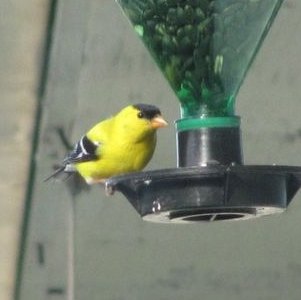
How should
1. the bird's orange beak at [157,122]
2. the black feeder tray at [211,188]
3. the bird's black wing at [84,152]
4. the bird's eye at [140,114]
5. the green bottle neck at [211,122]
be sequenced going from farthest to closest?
the bird's black wing at [84,152] → the bird's eye at [140,114] → the bird's orange beak at [157,122] → the green bottle neck at [211,122] → the black feeder tray at [211,188]

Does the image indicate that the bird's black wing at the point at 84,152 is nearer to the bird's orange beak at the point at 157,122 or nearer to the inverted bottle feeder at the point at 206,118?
the bird's orange beak at the point at 157,122

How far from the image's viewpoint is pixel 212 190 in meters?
2.71

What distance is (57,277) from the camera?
5.31 metres

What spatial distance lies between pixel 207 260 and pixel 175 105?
2.53ft

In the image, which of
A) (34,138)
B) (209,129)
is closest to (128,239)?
(34,138)

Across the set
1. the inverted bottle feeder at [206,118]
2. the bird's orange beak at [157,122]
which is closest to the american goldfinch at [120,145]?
the bird's orange beak at [157,122]

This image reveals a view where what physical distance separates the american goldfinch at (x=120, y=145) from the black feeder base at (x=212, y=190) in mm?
950

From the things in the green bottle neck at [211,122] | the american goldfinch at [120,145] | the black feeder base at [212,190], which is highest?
the american goldfinch at [120,145]

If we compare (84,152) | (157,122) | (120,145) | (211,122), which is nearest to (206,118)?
(211,122)

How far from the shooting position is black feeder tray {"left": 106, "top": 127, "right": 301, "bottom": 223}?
2701mm

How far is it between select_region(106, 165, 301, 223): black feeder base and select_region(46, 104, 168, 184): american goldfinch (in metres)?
0.95

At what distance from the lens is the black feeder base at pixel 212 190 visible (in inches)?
106

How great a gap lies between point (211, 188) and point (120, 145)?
52.0 inches

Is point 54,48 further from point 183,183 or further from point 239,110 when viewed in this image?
point 183,183
